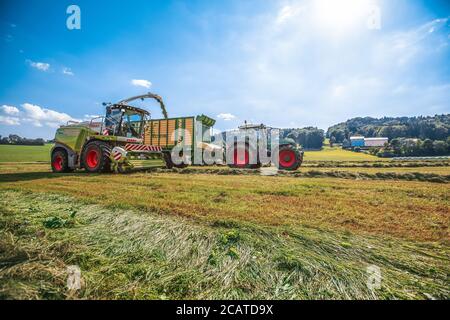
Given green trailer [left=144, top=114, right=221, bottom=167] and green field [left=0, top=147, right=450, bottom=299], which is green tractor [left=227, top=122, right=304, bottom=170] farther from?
green field [left=0, top=147, right=450, bottom=299]

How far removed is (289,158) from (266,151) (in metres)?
1.26

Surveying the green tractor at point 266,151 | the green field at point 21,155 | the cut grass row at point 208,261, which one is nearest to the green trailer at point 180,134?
the green tractor at point 266,151

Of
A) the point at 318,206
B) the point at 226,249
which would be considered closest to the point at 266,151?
the point at 318,206

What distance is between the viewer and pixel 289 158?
1162 centimetres

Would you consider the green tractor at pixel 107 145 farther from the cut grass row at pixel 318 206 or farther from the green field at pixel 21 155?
the green field at pixel 21 155

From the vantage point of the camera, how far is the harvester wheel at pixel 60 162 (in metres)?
10.7

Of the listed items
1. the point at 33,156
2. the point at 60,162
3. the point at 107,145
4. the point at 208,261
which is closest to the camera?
the point at 208,261

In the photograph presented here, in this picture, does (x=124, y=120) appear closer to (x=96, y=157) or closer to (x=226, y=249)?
(x=96, y=157)

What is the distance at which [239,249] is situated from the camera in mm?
2244

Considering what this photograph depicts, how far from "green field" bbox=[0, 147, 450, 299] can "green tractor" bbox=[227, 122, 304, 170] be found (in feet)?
24.4

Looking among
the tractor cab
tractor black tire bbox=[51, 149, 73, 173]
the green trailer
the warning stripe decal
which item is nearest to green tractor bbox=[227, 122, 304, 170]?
the green trailer

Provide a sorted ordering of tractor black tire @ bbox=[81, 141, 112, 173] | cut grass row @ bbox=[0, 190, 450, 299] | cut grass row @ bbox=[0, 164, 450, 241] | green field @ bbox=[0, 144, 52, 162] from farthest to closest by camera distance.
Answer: green field @ bbox=[0, 144, 52, 162] → tractor black tire @ bbox=[81, 141, 112, 173] → cut grass row @ bbox=[0, 164, 450, 241] → cut grass row @ bbox=[0, 190, 450, 299]

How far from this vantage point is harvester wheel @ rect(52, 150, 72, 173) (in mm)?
10680

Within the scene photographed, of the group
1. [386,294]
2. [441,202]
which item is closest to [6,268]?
[386,294]
